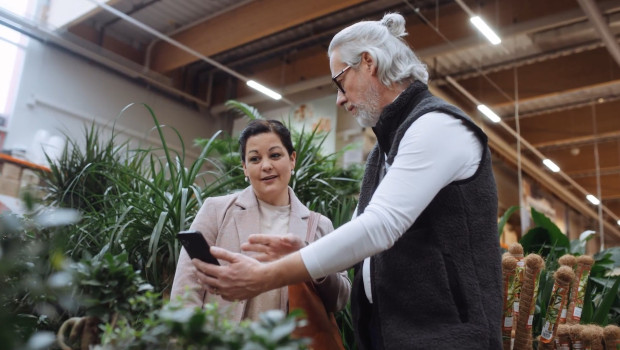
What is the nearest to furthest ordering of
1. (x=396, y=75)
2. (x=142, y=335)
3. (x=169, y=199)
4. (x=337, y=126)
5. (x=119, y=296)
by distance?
(x=142, y=335) < (x=119, y=296) < (x=396, y=75) < (x=169, y=199) < (x=337, y=126)

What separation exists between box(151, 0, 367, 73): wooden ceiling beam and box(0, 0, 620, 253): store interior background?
0.02 m

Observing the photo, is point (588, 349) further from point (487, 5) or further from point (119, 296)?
point (487, 5)

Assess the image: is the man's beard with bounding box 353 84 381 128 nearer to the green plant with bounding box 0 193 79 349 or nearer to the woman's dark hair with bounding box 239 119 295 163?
the woman's dark hair with bounding box 239 119 295 163

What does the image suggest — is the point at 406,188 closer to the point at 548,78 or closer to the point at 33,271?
the point at 33,271

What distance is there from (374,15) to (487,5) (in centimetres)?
140

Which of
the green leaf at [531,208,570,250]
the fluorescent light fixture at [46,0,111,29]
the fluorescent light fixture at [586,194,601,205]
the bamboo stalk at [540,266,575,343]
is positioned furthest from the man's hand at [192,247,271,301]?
the fluorescent light fixture at [586,194,601,205]

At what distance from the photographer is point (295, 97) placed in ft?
29.9

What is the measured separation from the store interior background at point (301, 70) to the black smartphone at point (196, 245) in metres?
5.21

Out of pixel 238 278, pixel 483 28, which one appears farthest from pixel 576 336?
pixel 483 28

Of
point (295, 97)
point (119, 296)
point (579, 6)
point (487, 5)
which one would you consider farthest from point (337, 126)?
point (119, 296)

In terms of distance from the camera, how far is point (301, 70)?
338 inches

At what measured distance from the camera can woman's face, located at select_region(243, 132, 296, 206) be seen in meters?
1.84

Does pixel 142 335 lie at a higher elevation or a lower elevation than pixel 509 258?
lower

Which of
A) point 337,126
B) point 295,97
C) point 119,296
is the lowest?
point 119,296
